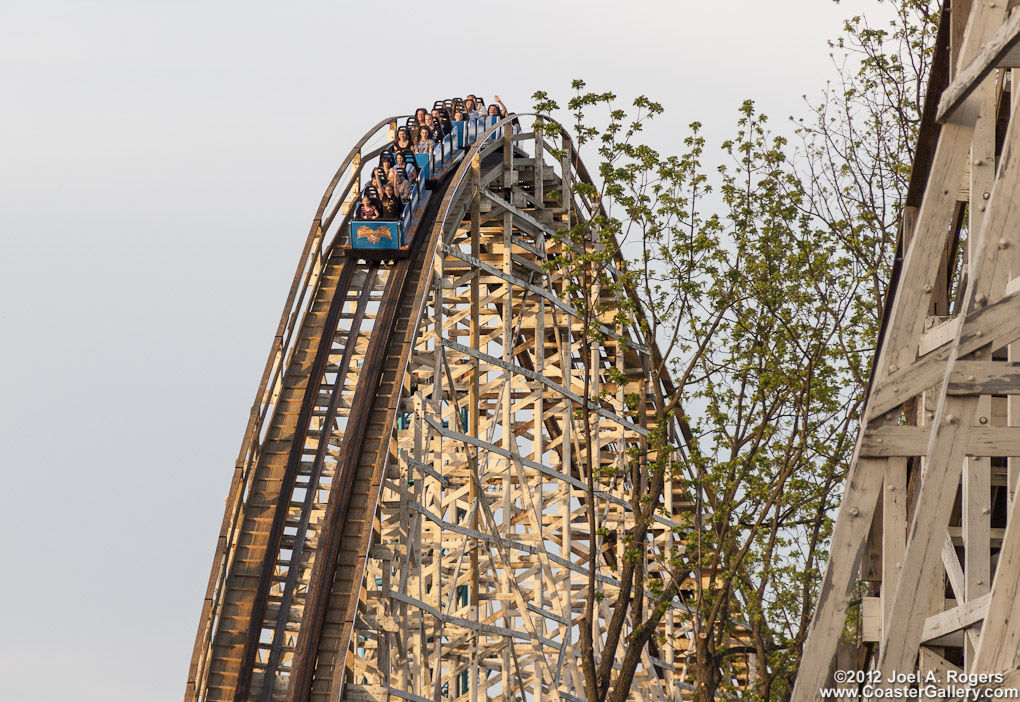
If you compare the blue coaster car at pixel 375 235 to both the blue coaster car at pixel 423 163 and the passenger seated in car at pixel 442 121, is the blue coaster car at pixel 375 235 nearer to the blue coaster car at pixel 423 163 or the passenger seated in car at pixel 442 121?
the blue coaster car at pixel 423 163

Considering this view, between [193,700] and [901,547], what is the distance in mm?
9201

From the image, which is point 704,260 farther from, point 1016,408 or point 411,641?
point 1016,408

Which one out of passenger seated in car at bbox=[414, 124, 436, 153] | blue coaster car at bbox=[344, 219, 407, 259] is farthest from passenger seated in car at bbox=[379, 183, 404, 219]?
passenger seated in car at bbox=[414, 124, 436, 153]

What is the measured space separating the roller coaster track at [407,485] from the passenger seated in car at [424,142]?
1.49 ft

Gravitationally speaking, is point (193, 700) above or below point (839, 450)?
below

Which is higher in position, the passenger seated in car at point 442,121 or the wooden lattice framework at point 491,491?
the passenger seated in car at point 442,121

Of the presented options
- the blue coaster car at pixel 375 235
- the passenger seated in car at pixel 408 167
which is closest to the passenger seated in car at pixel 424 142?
the passenger seated in car at pixel 408 167

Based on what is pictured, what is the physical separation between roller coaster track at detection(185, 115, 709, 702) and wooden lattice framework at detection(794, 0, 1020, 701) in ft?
24.9

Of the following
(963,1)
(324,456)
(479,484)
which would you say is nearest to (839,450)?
(479,484)

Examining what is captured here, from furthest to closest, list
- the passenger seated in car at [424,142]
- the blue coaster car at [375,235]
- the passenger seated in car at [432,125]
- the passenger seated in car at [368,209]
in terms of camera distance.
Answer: the passenger seated in car at [432,125] < the passenger seated in car at [424,142] < the passenger seated in car at [368,209] < the blue coaster car at [375,235]

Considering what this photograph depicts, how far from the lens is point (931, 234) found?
5371 mm

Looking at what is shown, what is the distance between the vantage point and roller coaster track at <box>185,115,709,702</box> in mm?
13586

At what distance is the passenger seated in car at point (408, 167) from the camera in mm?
18125

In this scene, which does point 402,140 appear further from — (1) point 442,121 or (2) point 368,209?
(2) point 368,209
